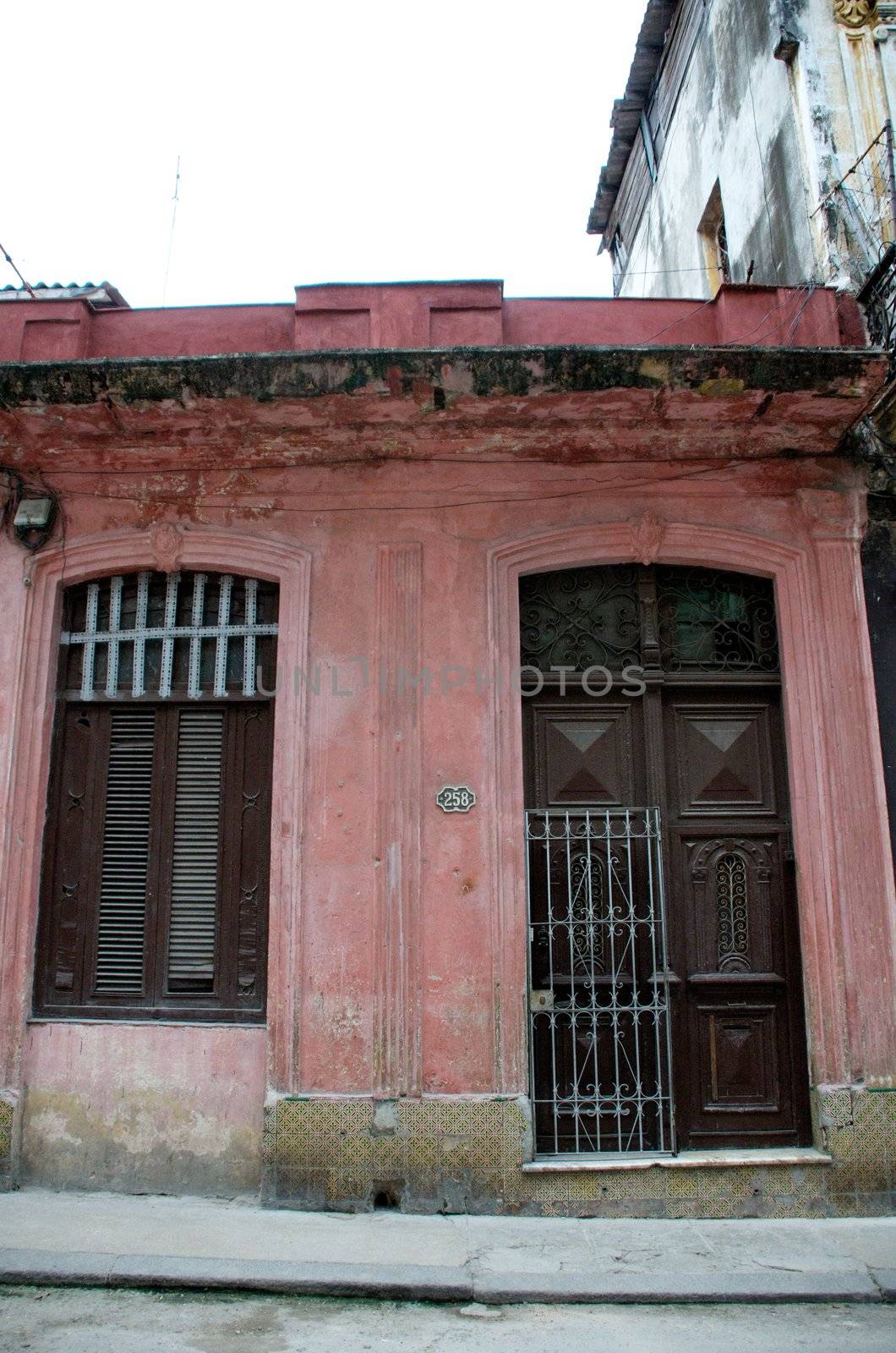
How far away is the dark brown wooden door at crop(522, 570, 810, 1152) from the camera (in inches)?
221

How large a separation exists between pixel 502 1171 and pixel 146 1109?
6.40 feet

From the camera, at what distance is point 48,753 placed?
6070 mm

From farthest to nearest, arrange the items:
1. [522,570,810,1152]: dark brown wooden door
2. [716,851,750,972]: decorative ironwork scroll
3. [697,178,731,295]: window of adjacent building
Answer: [697,178,731,295]: window of adjacent building → [716,851,750,972]: decorative ironwork scroll → [522,570,810,1152]: dark brown wooden door

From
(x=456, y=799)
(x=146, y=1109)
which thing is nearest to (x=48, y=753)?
(x=146, y=1109)

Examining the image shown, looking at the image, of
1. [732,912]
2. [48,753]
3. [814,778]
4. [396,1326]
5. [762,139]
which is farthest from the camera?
[762,139]

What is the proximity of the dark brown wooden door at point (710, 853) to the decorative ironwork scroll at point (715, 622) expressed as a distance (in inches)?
1.9

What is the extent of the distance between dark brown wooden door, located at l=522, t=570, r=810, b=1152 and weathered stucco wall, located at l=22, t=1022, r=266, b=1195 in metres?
1.63

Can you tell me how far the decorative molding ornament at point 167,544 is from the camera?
6.08 metres

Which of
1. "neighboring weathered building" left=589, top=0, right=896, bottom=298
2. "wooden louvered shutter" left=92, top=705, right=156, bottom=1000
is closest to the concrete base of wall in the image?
"wooden louvered shutter" left=92, top=705, right=156, bottom=1000

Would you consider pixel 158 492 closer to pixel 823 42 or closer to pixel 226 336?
pixel 226 336

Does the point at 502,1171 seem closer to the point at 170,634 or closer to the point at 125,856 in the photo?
the point at 125,856

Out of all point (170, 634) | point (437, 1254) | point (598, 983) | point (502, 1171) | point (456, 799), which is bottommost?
point (437, 1254)

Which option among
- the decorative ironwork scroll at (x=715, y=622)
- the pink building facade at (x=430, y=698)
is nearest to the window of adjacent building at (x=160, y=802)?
the pink building facade at (x=430, y=698)

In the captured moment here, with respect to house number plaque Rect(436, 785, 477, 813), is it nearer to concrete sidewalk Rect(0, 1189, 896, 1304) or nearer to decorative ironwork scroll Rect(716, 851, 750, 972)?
decorative ironwork scroll Rect(716, 851, 750, 972)
